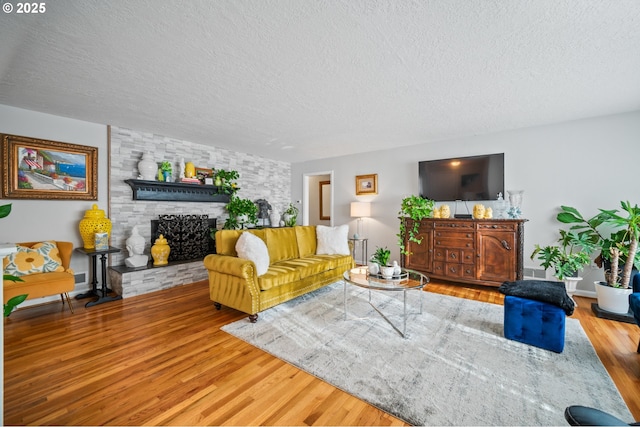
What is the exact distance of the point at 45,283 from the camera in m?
2.81

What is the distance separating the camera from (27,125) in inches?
130

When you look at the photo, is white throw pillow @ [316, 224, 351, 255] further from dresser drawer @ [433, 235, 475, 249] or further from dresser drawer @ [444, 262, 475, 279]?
dresser drawer @ [444, 262, 475, 279]

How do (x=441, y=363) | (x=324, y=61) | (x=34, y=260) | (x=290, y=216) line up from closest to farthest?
(x=441, y=363)
(x=324, y=61)
(x=34, y=260)
(x=290, y=216)

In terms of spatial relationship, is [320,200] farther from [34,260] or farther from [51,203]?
[34,260]

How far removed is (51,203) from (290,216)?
3847mm

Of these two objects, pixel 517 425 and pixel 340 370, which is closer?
pixel 517 425

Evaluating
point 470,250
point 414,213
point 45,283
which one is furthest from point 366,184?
point 45,283

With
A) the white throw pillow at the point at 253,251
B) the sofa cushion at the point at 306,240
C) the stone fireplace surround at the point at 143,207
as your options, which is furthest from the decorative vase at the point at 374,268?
the stone fireplace surround at the point at 143,207

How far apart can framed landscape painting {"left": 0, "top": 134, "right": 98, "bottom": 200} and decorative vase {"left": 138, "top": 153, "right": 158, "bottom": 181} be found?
1.77 ft

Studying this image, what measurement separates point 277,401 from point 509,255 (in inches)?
141

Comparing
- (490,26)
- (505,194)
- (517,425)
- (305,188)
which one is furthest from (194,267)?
(505,194)

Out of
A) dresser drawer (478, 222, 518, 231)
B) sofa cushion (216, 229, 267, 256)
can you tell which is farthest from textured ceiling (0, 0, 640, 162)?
sofa cushion (216, 229, 267, 256)

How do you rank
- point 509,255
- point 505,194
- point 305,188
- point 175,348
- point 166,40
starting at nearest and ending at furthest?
1. point 166,40
2. point 175,348
3. point 509,255
4. point 505,194
5. point 305,188

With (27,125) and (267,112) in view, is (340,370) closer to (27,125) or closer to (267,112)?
(267,112)
